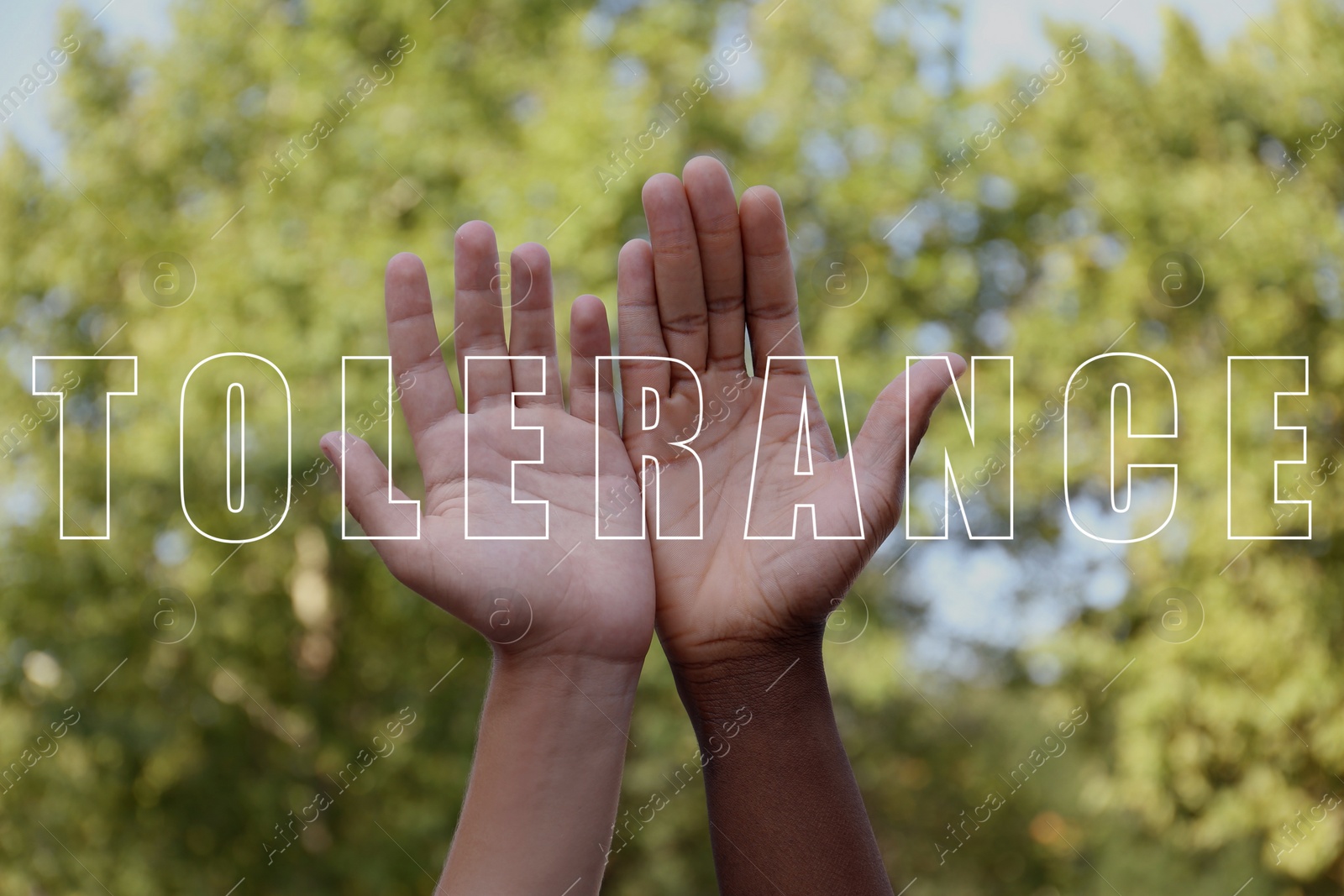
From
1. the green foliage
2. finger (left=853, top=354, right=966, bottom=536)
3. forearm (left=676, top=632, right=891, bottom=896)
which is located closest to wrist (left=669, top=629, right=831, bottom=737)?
forearm (left=676, top=632, right=891, bottom=896)

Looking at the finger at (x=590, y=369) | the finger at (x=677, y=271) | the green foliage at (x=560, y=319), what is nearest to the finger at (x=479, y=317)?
the finger at (x=590, y=369)

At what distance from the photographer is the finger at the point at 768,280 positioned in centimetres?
176

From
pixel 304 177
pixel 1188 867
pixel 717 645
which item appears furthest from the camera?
pixel 1188 867

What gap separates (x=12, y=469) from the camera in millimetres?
5926

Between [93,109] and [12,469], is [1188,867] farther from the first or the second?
[93,109]

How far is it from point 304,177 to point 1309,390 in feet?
22.4

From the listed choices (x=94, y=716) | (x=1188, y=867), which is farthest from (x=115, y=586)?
(x=1188, y=867)

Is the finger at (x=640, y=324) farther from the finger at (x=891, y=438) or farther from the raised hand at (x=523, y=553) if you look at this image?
the finger at (x=891, y=438)

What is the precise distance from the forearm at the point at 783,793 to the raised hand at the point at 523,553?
15 cm

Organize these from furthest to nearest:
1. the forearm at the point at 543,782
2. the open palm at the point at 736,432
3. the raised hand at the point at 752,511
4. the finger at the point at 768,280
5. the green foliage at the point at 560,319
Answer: the green foliage at the point at 560,319 < the finger at the point at 768,280 < the open palm at the point at 736,432 < the raised hand at the point at 752,511 < the forearm at the point at 543,782

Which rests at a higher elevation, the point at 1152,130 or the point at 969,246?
the point at 1152,130

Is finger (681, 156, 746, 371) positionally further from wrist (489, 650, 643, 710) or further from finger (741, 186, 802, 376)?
wrist (489, 650, 643, 710)

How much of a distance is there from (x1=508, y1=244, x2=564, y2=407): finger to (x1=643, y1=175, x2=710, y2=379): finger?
0.64 ft

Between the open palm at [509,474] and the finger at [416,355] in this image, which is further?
the finger at [416,355]
